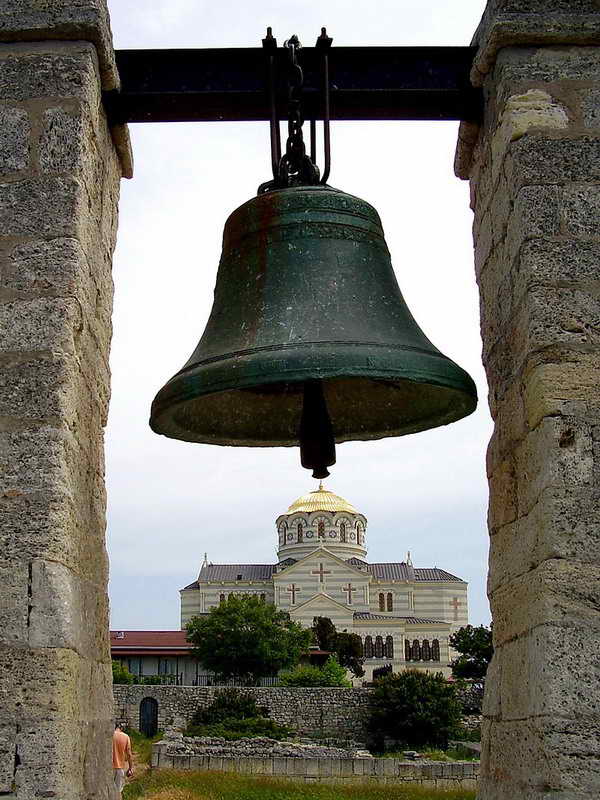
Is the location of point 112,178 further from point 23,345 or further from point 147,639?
point 147,639

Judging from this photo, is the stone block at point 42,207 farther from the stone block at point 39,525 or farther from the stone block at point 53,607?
the stone block at point 53,607

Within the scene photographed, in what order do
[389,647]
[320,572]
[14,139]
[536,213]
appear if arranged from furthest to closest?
[320,572]
[389,647]
[14,139]
[536,213]

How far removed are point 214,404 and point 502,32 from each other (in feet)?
5.46

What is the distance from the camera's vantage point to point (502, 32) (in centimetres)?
313

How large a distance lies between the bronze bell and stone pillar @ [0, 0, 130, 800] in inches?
14.0

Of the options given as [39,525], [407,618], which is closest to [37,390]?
[39,525]

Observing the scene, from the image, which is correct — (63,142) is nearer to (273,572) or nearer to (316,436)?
(316,436)

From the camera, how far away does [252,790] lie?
18.5 metres

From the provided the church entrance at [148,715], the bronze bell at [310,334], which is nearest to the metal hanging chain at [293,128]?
the bronze bell at [310,334]

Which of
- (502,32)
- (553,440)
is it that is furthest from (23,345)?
(502,32)

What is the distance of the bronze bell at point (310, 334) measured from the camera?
9.01 ft

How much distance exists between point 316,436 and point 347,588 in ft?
209

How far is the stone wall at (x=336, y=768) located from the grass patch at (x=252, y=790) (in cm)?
90

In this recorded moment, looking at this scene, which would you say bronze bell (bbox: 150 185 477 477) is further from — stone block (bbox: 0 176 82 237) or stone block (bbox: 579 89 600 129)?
stone block (bbox: 579 89 600 129)
